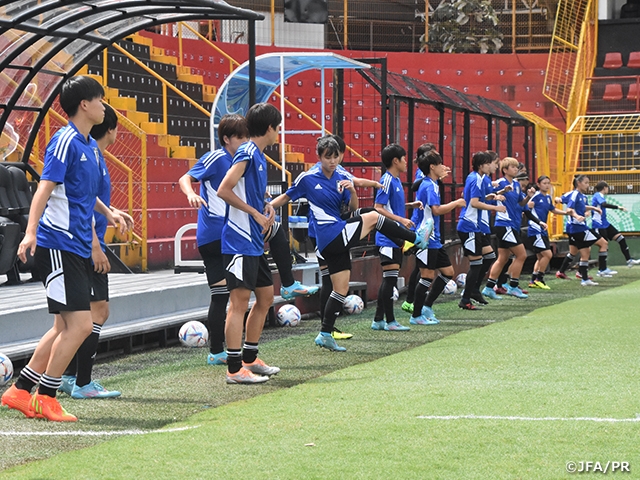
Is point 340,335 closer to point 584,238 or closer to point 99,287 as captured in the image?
point 99,287

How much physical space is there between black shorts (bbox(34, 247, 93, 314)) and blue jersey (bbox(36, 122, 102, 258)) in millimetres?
44

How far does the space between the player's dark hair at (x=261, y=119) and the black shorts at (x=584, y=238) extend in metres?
11.1

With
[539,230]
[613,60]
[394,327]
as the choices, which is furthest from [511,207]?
[613,60]

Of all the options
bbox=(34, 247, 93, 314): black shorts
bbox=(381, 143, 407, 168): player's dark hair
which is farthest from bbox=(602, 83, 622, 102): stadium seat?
bbox=(34, 247, 93, 314): black shorts

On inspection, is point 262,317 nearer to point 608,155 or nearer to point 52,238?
point 52,238

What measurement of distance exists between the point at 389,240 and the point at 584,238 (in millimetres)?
7802

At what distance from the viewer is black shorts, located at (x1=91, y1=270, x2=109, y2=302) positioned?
6367mm

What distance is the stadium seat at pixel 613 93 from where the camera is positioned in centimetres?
2599

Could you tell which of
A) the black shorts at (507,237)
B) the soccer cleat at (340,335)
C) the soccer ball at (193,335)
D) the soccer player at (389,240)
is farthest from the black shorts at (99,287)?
the black shorts at (507,237)

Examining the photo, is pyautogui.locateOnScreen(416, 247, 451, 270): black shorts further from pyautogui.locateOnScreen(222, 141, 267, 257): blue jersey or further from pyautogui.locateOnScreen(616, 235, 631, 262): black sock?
pyautogui.locateOnScreen(616, 235, 631, 262): black sock

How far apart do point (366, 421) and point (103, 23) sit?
553 centimetres

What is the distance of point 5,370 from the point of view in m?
6.84

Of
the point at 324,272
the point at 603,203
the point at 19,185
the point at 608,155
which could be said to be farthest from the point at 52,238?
the point at 608,155

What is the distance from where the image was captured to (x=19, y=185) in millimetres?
10797
